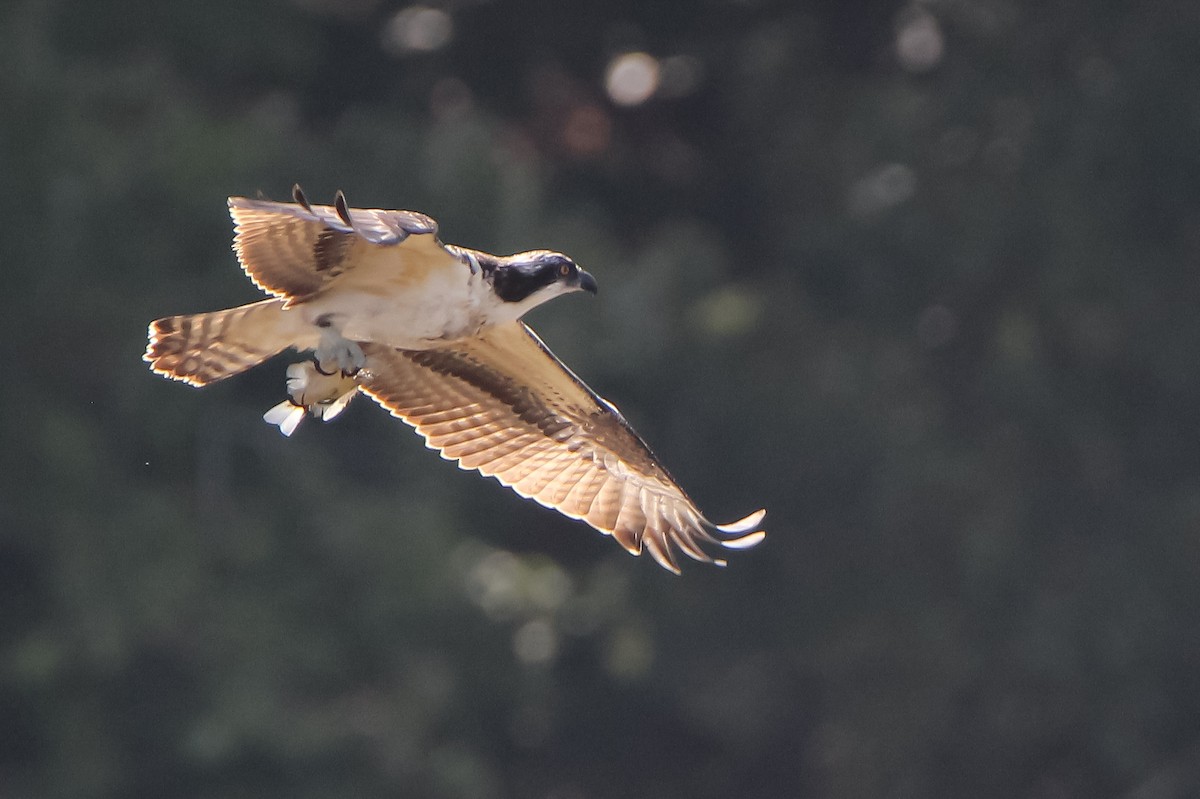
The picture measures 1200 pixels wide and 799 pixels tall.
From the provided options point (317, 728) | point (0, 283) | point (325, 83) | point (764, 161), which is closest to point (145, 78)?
point (0, 283)

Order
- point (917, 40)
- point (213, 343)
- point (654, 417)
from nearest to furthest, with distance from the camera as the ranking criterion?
point (213, 343) → point (654, 417) → point (917, 40)

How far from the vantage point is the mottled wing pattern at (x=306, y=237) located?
15.9ft

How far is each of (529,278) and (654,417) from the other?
770 centimetres

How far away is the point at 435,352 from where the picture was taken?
21.3 ft

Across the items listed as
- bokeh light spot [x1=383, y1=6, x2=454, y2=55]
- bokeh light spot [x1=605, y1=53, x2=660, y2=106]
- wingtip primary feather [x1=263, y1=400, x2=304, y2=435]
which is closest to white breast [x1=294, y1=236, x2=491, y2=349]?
wingtip primary feather [x1=263, y1=400, x2=304, y2=435]

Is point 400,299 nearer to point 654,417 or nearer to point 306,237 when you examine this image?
point 306,237

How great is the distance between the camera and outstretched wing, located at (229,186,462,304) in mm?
4902

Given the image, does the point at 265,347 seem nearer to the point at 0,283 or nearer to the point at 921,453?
the point at 0,283

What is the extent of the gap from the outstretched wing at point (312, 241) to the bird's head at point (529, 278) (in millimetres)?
200

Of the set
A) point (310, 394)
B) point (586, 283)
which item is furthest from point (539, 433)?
point (310, 394)

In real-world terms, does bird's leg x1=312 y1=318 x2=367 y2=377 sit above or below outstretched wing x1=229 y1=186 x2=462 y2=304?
below

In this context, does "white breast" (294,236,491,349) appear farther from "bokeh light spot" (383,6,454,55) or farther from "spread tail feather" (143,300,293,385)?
"bokeh light spot" (383,6,454,55)

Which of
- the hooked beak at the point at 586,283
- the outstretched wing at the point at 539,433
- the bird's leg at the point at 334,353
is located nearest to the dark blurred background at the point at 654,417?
the outstretched wing at the point at 539,433

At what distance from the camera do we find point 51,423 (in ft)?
40.2
